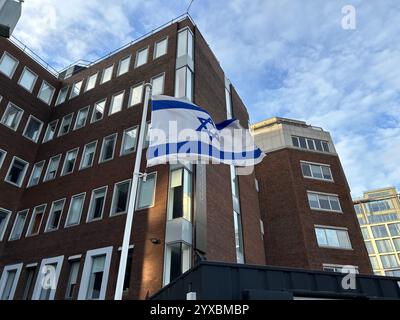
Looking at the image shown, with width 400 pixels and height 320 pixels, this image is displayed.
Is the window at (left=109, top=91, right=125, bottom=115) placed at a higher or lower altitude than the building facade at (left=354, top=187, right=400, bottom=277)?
lower

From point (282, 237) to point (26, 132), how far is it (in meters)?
23.7

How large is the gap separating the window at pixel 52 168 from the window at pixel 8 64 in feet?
27.2

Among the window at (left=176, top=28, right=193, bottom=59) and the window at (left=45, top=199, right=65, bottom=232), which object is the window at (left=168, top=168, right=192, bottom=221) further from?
the window at (left=176, top=28, right=193, bottom=59)

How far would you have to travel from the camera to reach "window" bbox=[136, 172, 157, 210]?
684 inches

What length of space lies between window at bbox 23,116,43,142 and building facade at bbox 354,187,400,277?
103410 millimetres

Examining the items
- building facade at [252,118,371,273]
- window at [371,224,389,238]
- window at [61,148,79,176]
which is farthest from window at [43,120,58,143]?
window at [371,224,389,238]

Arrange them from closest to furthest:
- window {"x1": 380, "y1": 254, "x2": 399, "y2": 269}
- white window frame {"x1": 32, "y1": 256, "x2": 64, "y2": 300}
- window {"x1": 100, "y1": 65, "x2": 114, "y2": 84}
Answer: white window frame {"x1": 32, "y1": 256, "x2": 64, "y2": 300}
window {"x1": 100, "y1": 65, "x2": 114, "y2": 84}
window {"x1": 380, "y1": 254, "x2": 399, "y2": 269}

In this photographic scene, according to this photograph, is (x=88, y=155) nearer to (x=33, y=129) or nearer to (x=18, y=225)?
(x=18, y=225)

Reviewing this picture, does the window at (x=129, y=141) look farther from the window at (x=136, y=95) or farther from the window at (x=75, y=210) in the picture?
the window at (x=75, y=210)

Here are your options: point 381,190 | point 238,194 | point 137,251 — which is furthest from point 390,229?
point 137,251

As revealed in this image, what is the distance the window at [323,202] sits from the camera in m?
30.7

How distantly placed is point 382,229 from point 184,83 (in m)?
107

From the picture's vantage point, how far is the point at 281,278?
7766mm

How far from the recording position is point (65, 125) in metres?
26.7
